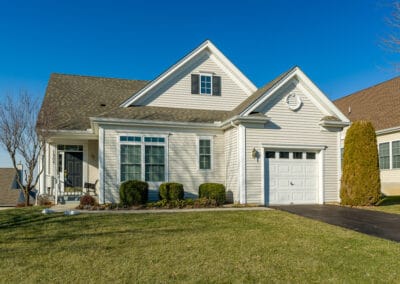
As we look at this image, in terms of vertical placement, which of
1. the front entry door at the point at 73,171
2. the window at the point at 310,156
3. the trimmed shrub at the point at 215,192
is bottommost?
the trimmed shrub at the point at 215,192

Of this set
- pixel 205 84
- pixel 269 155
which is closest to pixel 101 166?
pixel 205 84

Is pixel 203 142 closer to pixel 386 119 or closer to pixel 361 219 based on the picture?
pixel 361 219

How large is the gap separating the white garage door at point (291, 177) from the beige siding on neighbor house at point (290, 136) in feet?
1.33

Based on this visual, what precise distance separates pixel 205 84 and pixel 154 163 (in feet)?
16.2

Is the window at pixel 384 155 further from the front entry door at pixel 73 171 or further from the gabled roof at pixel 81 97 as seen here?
the front entry door at pixel 73 171

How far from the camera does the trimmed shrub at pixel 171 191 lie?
13836 mm

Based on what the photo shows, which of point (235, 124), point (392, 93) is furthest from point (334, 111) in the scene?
point (392, 93)

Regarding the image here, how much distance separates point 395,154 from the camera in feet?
63.4

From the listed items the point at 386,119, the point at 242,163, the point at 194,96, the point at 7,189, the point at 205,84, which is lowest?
the point at 7,189

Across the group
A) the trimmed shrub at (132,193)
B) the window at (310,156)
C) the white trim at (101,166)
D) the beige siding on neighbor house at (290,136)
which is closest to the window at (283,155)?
the beige siding on neighbor house at (290,136)

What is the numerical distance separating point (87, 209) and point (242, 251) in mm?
7331

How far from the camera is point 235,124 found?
47.1 ft

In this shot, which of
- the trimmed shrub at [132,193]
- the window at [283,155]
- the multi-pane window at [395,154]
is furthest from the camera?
the multi-pane window at [395,154]

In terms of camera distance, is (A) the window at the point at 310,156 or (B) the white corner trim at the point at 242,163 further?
(A) the window at the point at 310,156
